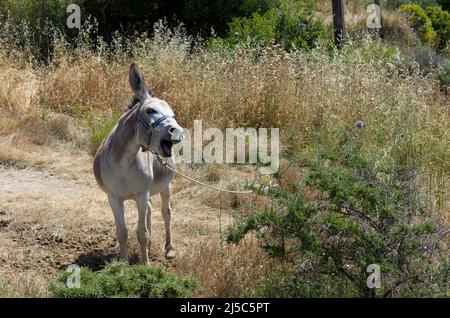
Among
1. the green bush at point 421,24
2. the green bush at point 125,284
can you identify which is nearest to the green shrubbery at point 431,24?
the green bush at point 421,24

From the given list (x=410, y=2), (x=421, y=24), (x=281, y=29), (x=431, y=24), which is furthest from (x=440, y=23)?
(x=281, y=29)

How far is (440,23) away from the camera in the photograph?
21.9 meters

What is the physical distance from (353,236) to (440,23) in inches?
648

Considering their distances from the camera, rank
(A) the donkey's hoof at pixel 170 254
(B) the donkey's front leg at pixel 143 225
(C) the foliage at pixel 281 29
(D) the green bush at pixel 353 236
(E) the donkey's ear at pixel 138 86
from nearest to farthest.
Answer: (D) the green bush at pixel 353 236
(E) the donkey's ear at pixel 138 86
(B) the donkey's front leg at pixel 143 225
(A) the donkey's hoof at pixel 170 254
(C) the foliage at pixel 281 29

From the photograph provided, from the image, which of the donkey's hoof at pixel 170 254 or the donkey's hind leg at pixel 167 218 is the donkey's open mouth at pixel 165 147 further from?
the donkey's hoof at pixel 170 254

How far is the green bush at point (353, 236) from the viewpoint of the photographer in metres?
6.51

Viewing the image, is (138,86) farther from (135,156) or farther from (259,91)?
(259,91)

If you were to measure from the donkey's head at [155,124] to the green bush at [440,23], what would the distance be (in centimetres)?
1548

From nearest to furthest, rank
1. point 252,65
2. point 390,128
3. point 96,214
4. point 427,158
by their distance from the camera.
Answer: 1. point 96,214
2. point 427,158
3. point 390,128
4. point 252,65

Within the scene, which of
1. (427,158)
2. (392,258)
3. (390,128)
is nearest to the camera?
(392,258)

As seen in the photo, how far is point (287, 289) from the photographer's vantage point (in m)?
6.69

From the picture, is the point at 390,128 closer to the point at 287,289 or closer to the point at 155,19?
the point at 287,289
